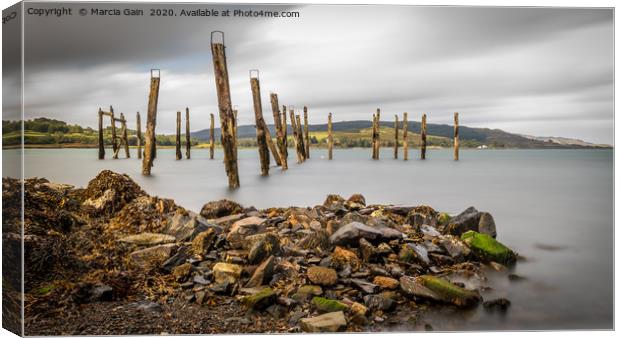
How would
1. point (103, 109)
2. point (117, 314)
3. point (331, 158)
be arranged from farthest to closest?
point (331, 158)
point (103, 109)
point (117, 314)

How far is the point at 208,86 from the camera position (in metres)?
7.11

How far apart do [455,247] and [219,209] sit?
322 cm

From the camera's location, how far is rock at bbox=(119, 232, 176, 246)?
636 centimetres

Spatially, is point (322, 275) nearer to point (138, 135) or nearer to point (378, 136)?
point (138, 135)

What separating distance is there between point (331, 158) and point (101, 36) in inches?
225

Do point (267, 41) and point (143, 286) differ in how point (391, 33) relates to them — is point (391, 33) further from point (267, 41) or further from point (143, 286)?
point (143, 286)

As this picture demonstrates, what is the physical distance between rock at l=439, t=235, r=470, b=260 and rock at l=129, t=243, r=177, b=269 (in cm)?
343

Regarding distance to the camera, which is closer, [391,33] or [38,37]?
[38,37]

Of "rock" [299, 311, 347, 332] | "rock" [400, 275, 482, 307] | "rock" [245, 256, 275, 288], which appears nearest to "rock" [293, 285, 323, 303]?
"rock" [299, 311, 347, 332]

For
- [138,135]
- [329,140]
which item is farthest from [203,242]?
[329,140]

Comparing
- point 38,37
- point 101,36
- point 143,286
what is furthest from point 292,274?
point 38,37

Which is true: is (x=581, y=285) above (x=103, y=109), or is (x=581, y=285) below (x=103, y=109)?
below

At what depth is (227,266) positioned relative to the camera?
592cm

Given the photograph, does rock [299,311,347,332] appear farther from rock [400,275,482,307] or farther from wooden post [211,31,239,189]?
wooden post [211,31,239,189]
